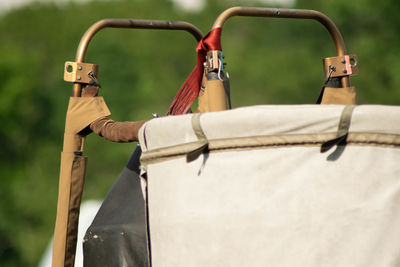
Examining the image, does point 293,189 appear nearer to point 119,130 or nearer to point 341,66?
point 119,130

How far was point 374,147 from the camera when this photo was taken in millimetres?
1773

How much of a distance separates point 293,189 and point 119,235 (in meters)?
0.86

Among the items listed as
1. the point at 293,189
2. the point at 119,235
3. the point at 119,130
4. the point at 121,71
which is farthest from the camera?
the point at 121,71

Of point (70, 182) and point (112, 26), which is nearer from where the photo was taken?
point (70, 182)

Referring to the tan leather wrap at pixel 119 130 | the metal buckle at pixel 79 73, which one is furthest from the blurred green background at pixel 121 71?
the tan leather wrap at pixel 119 130

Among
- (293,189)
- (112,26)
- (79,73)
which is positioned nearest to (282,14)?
(112,26)

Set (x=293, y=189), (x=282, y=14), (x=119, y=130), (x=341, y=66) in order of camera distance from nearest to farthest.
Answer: (x=293, y=189)
(x=119, y=130)
(x=282, y=14)
(x=341, y=66)

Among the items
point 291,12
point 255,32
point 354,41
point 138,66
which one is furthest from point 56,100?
point 291,12

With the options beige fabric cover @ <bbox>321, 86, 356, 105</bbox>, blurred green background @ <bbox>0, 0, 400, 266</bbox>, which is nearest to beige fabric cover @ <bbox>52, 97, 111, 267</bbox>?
beige fabric cover @ <bbox>321, 86, 356, 105</bbox>

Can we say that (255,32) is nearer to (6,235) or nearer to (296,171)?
(6,235)

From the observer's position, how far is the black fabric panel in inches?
97.3

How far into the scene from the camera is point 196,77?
8.27 feet

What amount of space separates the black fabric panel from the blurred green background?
16.4m

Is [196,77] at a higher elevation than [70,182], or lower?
higher
